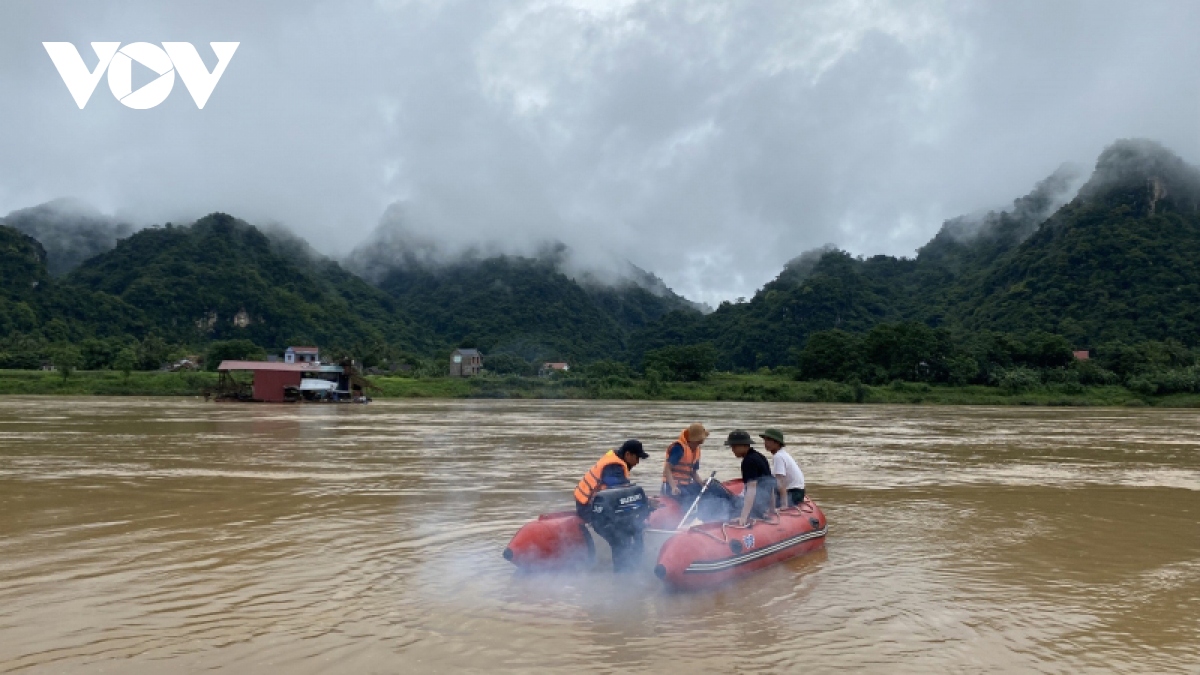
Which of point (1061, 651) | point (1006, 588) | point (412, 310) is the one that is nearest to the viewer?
point (1061, 651)

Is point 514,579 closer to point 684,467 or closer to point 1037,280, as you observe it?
point 684,467

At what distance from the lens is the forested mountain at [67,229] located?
5418 inches

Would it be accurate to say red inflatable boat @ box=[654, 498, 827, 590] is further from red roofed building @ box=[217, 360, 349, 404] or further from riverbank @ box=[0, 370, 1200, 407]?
riverbank @ box=[0, 370, 1200, 407]

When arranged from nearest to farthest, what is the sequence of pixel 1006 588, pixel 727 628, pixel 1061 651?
pixel 1061 651 < pixel 727 628 < pixel 1006 588

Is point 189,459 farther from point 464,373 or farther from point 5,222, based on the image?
point 5,222

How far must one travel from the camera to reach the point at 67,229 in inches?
5723

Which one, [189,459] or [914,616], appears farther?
[189,459]

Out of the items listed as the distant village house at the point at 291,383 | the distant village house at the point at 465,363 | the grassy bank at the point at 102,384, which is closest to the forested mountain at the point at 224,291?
the distant village house at the point at 465,363

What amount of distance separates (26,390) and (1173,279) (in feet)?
292

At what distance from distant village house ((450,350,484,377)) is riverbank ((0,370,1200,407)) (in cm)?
846

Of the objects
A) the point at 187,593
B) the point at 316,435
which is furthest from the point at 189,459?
the point at 187,593

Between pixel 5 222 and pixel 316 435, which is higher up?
pixel 5 222

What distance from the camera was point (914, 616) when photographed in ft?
21.7

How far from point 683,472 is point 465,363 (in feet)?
236
